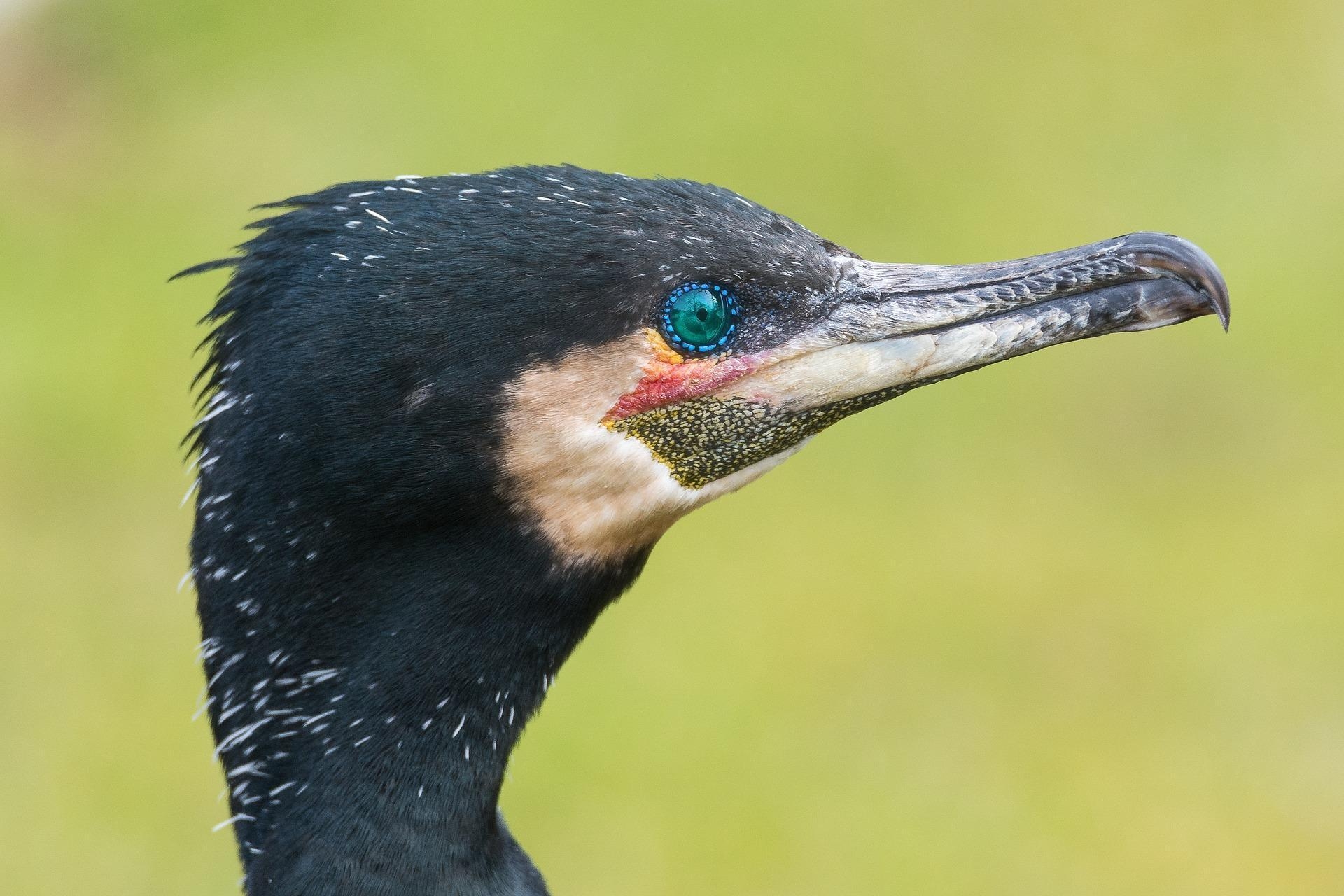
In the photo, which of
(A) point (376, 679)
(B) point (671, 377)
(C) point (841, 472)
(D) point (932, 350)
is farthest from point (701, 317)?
(C) point (841, 472)

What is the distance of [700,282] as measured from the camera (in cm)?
281

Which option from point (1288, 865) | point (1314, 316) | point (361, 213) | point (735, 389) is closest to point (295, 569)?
point (361, 213)

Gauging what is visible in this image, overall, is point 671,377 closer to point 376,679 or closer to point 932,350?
point 932,350

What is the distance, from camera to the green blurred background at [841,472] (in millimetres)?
6645

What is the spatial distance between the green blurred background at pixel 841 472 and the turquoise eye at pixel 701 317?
4.06 meters

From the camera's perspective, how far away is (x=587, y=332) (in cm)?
274

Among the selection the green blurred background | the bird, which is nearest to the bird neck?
the bird

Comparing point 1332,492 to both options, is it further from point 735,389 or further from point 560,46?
point 735,389

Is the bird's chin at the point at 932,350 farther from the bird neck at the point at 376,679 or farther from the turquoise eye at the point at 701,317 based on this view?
the bird neck at the point at 376,679

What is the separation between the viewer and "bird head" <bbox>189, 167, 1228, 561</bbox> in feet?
8.88

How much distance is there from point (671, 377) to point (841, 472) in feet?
17.5

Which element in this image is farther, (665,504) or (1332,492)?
(1332,492)

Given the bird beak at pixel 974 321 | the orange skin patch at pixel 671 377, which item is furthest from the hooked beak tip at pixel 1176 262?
the orange skin patch at pixel 671 377

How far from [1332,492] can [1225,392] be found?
0.78 metres
